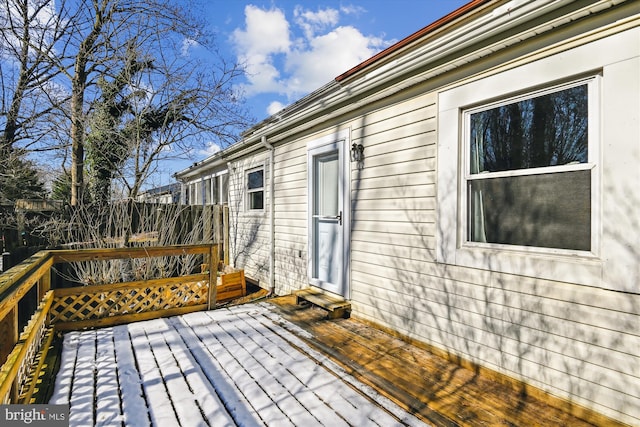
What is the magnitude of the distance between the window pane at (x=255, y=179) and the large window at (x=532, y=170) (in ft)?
14.5

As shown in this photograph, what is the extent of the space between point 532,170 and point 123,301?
4663mm

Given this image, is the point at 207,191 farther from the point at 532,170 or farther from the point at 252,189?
the point at 532,170

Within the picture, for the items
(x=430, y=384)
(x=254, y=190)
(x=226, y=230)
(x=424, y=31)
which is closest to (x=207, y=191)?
(x=226, y=230)

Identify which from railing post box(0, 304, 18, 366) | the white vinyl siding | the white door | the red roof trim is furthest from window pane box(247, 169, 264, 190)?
railing post box(0, 304, 18, 366)

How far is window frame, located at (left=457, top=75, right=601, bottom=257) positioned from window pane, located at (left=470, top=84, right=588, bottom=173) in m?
0.03

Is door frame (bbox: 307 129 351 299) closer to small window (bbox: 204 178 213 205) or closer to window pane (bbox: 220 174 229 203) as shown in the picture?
window pane (bbox: 220 174 229 203)

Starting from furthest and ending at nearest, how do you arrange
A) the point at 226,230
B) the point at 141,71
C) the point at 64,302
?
the point at 141,71
the point at 226,230
the point at 64,302

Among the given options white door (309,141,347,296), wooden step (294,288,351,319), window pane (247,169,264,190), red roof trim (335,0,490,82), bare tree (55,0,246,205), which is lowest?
wooden step (294,288,351,319)

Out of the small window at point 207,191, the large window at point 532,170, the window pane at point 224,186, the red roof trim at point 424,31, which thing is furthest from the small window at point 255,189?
the large window at point 532,170

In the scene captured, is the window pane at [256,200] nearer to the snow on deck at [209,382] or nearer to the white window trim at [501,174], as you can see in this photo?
the snow on deck at [209,382]

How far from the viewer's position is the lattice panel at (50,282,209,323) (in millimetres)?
3729

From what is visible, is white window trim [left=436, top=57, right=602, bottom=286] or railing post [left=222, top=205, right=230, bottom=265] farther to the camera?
railing post [left=222, top=205, right=230, bottom=265]

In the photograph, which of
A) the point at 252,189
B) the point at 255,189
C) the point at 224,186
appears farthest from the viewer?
the point at 224,186

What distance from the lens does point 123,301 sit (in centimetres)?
416
